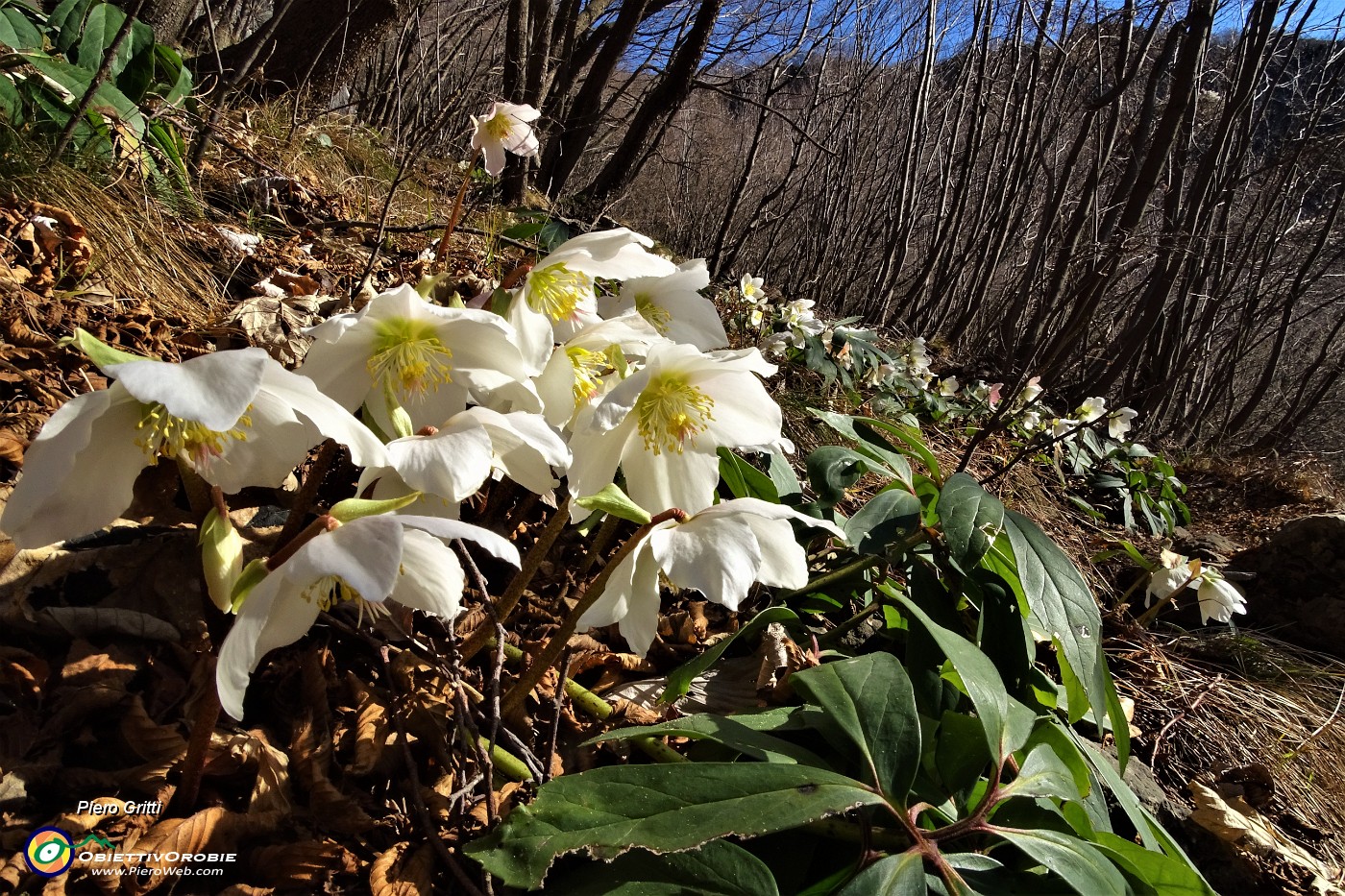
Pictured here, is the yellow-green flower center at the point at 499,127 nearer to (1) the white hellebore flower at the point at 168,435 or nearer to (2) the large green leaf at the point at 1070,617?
(1) the white hellebore flower at the point at 168,435

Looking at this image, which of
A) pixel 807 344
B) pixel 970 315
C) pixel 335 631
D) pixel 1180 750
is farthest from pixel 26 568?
pixel 970 315

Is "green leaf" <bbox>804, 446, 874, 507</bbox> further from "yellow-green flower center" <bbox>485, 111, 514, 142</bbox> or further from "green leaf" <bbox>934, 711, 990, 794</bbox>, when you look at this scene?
"yellow-green flower center" <bbox>485, 111, 514, 142</bbox>

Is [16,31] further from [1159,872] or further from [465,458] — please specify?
[1159,872]

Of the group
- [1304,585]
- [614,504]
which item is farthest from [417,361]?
[1304,585]

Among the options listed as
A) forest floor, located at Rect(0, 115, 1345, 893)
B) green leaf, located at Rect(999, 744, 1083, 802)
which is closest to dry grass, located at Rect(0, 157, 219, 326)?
forest floor, located at Rect(0, 115, 1345, 893)

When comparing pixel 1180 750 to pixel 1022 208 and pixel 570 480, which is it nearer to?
pixel 570 480

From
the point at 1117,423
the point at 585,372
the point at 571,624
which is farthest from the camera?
the point at 1117,423

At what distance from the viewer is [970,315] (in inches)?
323

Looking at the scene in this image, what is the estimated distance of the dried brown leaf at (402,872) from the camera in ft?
2.67

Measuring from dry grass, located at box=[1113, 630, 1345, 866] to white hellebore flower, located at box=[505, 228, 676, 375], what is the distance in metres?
1.67

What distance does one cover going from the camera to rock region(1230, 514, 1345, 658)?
286 centimetres

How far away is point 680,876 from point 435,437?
0.50 meters

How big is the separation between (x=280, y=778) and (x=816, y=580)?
823mm

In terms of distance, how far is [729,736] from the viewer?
882 millimetres
